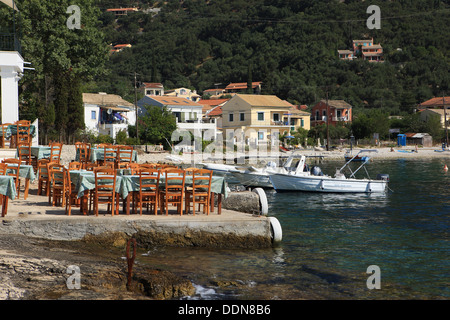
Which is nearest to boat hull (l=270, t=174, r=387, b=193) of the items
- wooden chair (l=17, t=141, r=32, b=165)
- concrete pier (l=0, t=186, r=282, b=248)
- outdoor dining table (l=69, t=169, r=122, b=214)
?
wooden chair (l=17, t=141, r=32, b=165)

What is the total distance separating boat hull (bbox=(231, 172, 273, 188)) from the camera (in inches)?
1312

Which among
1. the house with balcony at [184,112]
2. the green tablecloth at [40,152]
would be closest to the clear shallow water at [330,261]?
the green tablecloth at [40,152]

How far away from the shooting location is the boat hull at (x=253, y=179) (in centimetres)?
3331

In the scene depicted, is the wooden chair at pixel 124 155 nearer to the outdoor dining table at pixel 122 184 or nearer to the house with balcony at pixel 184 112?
the outdoor dining table at pixel 122 184

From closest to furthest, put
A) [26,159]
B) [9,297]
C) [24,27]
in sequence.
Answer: [9,297], [26,159], [24,27]

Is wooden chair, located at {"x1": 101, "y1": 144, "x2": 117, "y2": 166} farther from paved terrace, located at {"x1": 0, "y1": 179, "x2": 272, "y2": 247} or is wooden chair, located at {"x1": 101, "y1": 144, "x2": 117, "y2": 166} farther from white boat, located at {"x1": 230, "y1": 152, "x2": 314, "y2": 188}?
white boat, located at {"x1": 230, "y1": 152, "x2": 314, "y2": 188}

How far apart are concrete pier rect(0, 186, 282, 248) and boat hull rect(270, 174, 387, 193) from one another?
59.5 feet

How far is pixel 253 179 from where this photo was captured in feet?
Result: 111

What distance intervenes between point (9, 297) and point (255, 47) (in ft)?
514

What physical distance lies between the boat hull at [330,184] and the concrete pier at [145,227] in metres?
18.1

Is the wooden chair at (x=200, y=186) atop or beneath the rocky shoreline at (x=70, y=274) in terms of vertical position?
atop
